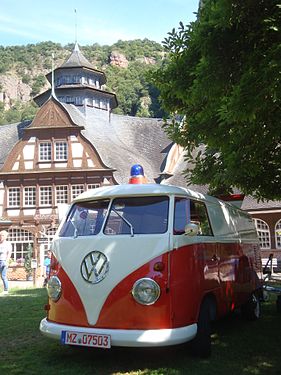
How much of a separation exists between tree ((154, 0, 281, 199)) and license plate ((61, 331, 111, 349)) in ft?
8.83

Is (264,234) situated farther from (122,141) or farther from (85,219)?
(85,219)

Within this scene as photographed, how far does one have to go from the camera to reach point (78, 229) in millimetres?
6051

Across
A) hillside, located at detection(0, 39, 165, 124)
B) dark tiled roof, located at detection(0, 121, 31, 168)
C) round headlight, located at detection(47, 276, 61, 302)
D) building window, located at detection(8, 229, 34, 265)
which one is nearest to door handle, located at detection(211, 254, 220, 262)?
round headlight, located at detection(47, 276, 61, 302)

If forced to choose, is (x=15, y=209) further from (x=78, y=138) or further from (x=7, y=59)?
(x=7, y=59)

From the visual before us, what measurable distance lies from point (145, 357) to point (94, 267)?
1253 mm

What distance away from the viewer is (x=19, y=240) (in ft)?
104

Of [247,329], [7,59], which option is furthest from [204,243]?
[7,59]

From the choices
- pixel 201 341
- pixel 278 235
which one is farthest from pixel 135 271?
pixel 278 235

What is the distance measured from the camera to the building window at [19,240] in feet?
104

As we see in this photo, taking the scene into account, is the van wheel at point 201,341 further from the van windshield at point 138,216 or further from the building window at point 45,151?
the building window at point 45,151

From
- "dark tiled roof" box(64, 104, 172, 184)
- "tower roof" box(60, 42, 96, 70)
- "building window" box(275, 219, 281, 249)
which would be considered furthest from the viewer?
"tower roof" box(60, 42, 96, 70)

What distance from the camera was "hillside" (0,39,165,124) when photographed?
82.3 m

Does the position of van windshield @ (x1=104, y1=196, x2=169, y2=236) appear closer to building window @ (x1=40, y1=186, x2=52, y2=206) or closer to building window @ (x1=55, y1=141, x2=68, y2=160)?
building window @ (x1=40, y1=186, x2=52, y2=206)

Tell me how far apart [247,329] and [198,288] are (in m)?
2.23
